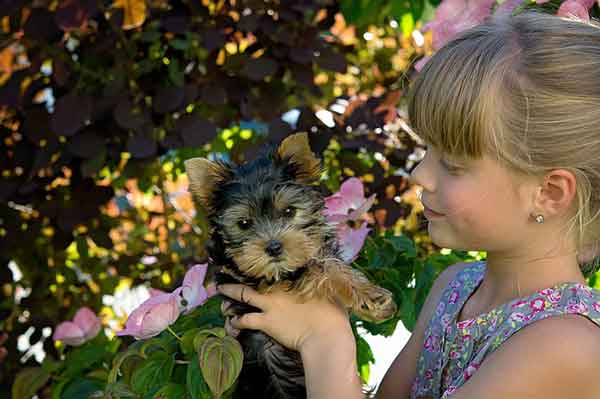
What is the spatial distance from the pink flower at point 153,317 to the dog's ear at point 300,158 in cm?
44

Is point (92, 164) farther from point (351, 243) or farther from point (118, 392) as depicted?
point (118, 392)

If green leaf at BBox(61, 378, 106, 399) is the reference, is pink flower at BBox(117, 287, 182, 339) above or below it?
above

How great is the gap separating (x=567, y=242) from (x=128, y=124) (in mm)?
1894

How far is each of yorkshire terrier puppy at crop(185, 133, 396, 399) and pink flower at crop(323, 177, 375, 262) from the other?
8 cm

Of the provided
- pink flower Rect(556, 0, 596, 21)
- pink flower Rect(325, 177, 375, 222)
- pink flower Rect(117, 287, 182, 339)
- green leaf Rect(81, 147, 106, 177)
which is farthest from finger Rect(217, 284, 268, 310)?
green leaf Rect(81, 147, 106, 177)

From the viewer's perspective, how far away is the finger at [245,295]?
93.4 inches

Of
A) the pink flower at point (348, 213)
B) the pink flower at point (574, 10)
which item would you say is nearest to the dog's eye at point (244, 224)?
the pink flower at point (348, 213)

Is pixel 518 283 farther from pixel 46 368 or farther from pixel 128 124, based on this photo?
pixel 128 124

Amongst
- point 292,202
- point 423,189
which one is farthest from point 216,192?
point 423,189

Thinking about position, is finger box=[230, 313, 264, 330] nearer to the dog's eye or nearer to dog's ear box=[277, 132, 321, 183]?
the dog's eye

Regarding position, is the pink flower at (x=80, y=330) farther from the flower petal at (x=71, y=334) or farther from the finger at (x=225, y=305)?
the finger at (x=225, y=305)

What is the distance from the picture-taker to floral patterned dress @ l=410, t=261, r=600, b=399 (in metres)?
2.14

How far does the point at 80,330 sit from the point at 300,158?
3.59 ft

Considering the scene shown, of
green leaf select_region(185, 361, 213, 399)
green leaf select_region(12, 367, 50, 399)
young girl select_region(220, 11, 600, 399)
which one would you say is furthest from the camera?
green leaf select_region(12, 367, 50, 399)
